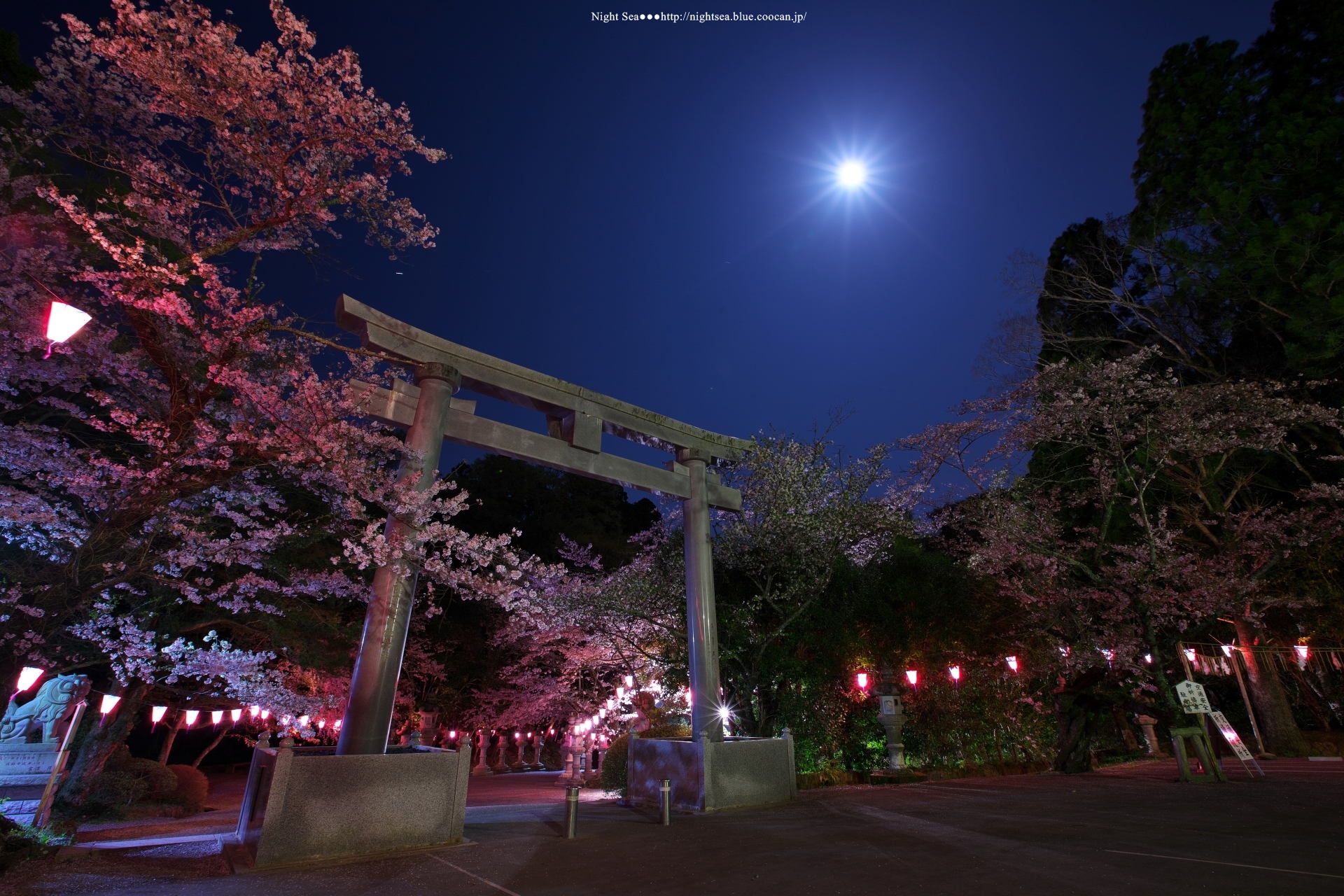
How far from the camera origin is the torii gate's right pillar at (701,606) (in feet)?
34.3

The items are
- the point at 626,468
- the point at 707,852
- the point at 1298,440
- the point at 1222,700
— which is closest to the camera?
the point at 707,852

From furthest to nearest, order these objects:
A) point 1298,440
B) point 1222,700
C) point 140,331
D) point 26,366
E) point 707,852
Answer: point 1222,700 → point 1298,440 → point 26,366 → point 707,852 → point 140,331

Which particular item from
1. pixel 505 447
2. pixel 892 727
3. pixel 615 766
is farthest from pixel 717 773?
pixel 892 727

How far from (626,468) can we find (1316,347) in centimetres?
1337

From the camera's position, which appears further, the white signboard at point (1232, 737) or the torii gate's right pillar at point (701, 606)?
the white signboard at point (1232, 737)

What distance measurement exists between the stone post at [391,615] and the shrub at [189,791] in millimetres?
11788

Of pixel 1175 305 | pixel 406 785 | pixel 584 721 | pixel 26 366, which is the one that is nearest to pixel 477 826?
pixel 406 785

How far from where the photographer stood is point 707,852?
6625 mm

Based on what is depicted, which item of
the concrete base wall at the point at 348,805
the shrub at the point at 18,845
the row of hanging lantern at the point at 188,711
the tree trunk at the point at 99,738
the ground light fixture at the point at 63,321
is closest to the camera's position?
the ground light fixture at the point at 63,321

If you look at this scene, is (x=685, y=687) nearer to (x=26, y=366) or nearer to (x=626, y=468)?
(x=626, y=468)

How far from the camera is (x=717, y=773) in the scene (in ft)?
31.8

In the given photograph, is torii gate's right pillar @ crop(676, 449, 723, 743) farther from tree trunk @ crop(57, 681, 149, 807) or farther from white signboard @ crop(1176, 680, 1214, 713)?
tree trunk @ crop(57, 681, 149, 807)

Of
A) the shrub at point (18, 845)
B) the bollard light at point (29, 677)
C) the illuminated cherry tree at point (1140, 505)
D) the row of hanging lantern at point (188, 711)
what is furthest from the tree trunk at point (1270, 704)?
the bollard light at point (29, 677)

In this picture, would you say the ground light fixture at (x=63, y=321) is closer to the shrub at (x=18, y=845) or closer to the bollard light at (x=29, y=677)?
the shrub at (x=18, y=845)
